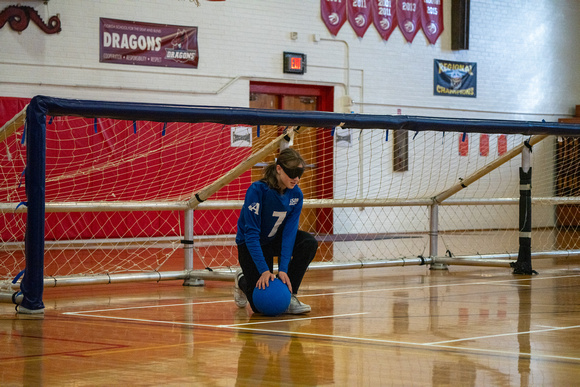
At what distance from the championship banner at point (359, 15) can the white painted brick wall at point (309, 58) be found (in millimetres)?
128

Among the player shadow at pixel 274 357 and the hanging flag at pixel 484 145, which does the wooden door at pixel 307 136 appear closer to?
the hanging flag at pixel 484 145

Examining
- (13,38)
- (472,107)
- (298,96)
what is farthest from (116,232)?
(472,107)

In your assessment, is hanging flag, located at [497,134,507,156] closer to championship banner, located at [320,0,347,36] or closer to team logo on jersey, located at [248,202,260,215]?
championship banner, located at [320,0,347,36]

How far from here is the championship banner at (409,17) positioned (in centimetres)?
1520

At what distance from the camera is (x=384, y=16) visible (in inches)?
592

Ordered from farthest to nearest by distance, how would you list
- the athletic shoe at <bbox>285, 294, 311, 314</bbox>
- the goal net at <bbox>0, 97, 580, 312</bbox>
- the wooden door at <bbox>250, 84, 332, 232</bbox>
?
1. the wooden door at <bbox>250, 84, 332, 232</bbox>
2. the goal net at <bbox>0, 97, 580, 312</bbox>
3. the athletic shoe at <bbox>285, 294, 311, 314</bbox>

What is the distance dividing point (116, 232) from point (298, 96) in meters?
4.21

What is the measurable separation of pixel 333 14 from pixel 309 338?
420 inches

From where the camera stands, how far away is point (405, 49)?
15.4m

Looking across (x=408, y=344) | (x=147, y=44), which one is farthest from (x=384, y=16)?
(x=408, y=344)

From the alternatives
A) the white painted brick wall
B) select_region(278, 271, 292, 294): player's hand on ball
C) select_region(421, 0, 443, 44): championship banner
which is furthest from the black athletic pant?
select_region(421, 0, 443, 44): championship banner

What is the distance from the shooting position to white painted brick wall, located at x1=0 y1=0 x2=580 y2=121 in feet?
38.8

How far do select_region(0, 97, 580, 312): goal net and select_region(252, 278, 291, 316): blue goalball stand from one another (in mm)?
1462

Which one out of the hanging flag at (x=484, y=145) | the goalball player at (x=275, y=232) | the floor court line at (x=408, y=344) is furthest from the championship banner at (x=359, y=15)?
the floor court line at (x=408, y=344)
